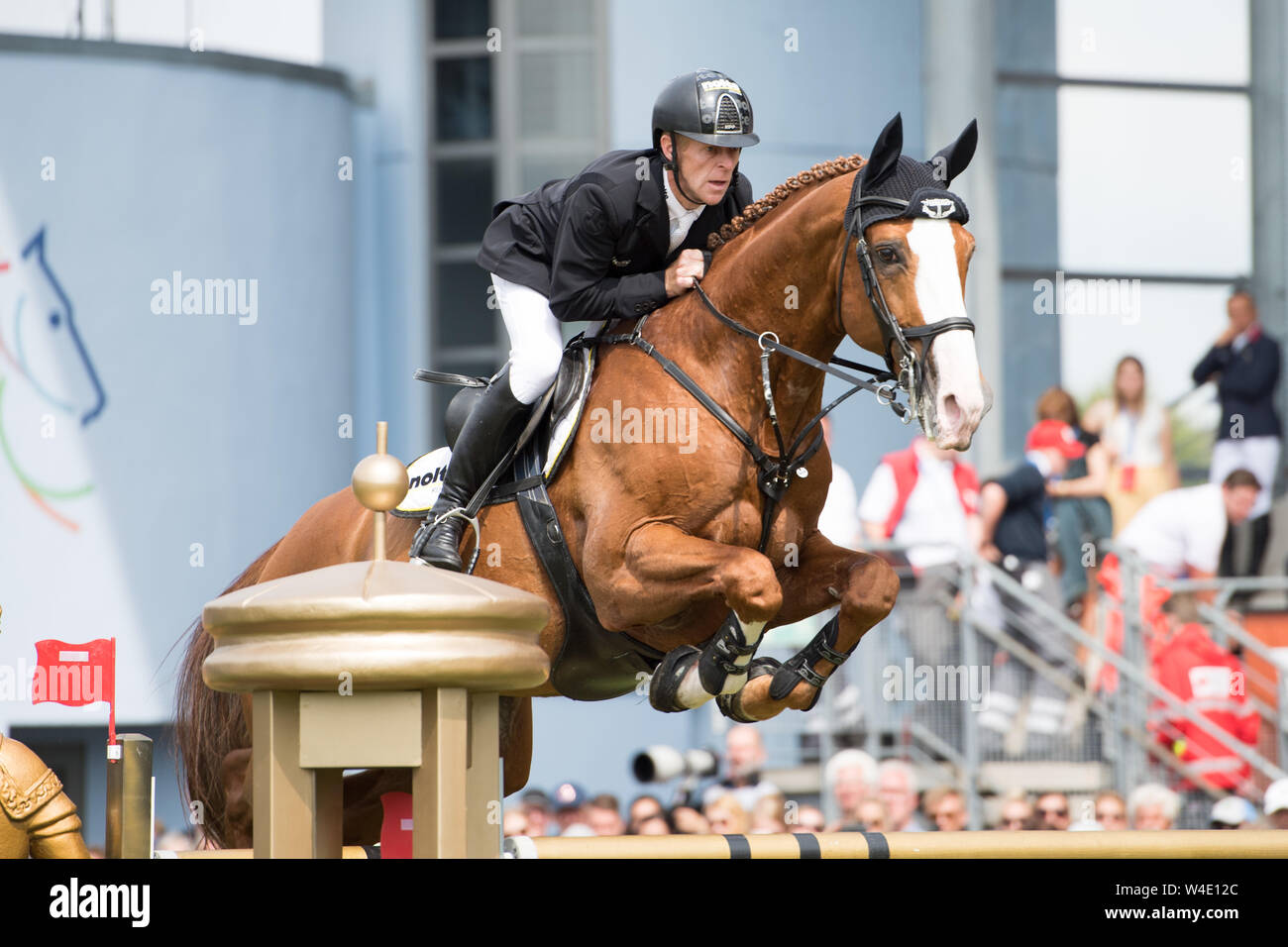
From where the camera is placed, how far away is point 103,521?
9742 millimetres

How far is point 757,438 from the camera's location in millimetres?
4340

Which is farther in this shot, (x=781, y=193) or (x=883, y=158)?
(x=781, y=193)

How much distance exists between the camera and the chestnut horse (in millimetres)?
4023

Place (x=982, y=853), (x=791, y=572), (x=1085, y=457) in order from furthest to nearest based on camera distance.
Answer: (x=1085, y=457) → (x=791, y=572) → (x=982, y=853)

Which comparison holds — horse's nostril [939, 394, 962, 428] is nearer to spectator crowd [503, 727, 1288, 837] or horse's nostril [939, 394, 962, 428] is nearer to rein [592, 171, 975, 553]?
rein [592, 171, 975, 553]

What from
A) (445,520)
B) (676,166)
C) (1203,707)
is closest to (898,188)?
(676,166)

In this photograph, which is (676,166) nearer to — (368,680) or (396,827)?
(396,827)

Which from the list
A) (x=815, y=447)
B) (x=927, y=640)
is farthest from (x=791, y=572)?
(x=927, y=640)

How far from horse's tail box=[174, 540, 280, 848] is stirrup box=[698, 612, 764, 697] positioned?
5.84ft

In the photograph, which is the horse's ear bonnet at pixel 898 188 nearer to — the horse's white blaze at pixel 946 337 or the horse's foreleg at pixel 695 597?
Result: the horse's white blaze at pixel 946 337

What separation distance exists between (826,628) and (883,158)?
118 centimetres

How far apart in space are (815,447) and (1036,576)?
466cm
